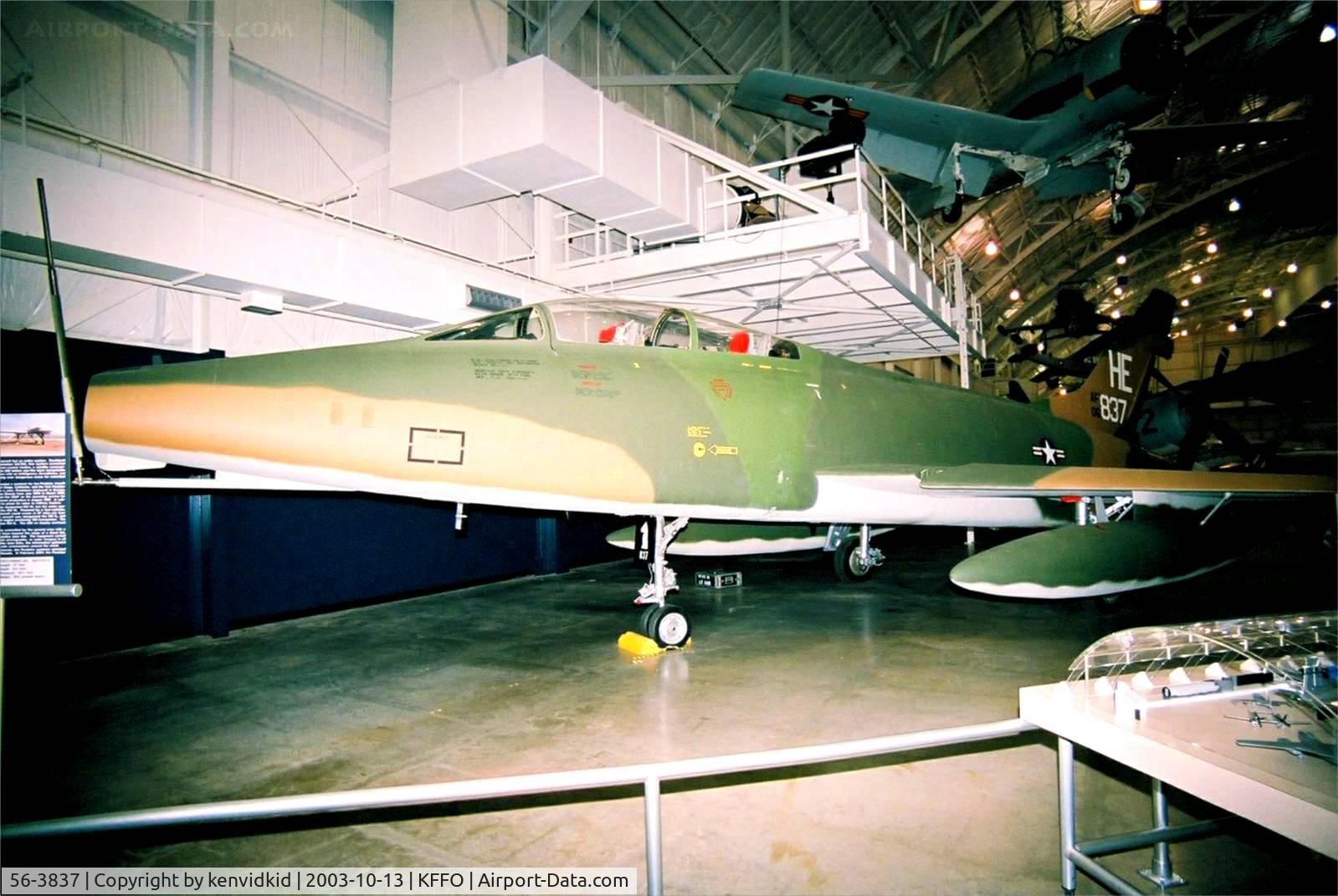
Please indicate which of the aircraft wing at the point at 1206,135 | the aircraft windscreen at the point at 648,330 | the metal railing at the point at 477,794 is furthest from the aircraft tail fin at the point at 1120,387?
the metal railing at the point at 477,794


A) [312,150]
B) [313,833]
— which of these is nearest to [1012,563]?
[313,833]

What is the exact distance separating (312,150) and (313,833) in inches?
330

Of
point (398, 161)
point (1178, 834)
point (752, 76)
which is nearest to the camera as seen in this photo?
point (1178, 834)

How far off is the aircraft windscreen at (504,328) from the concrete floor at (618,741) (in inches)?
116

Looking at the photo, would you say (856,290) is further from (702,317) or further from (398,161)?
(398,161)

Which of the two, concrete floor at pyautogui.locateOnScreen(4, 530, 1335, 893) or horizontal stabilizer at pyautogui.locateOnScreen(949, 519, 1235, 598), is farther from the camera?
horizontal stabilizer at pyautogui.locateOnScreen(949, 519, 1235, 598)

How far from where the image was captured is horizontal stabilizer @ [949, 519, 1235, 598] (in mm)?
5758

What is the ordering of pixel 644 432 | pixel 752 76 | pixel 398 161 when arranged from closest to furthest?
1. pixel 644 432
2. pixel 398 161
3. pixel 752 76

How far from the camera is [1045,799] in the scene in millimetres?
3520

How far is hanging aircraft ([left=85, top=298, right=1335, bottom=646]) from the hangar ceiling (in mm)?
6561

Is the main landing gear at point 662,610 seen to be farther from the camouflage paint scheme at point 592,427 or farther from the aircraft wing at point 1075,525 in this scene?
the aircraft wing at point 1075,525

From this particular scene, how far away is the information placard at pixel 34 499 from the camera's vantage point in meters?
2.60

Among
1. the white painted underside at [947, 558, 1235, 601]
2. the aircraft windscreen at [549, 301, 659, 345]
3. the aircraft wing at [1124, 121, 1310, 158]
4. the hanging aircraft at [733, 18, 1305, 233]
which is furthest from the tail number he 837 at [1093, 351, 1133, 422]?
the aircraft windscreen at [549, 301, 659, 345]

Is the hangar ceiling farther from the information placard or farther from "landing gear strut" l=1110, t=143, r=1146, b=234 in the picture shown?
the information placard
